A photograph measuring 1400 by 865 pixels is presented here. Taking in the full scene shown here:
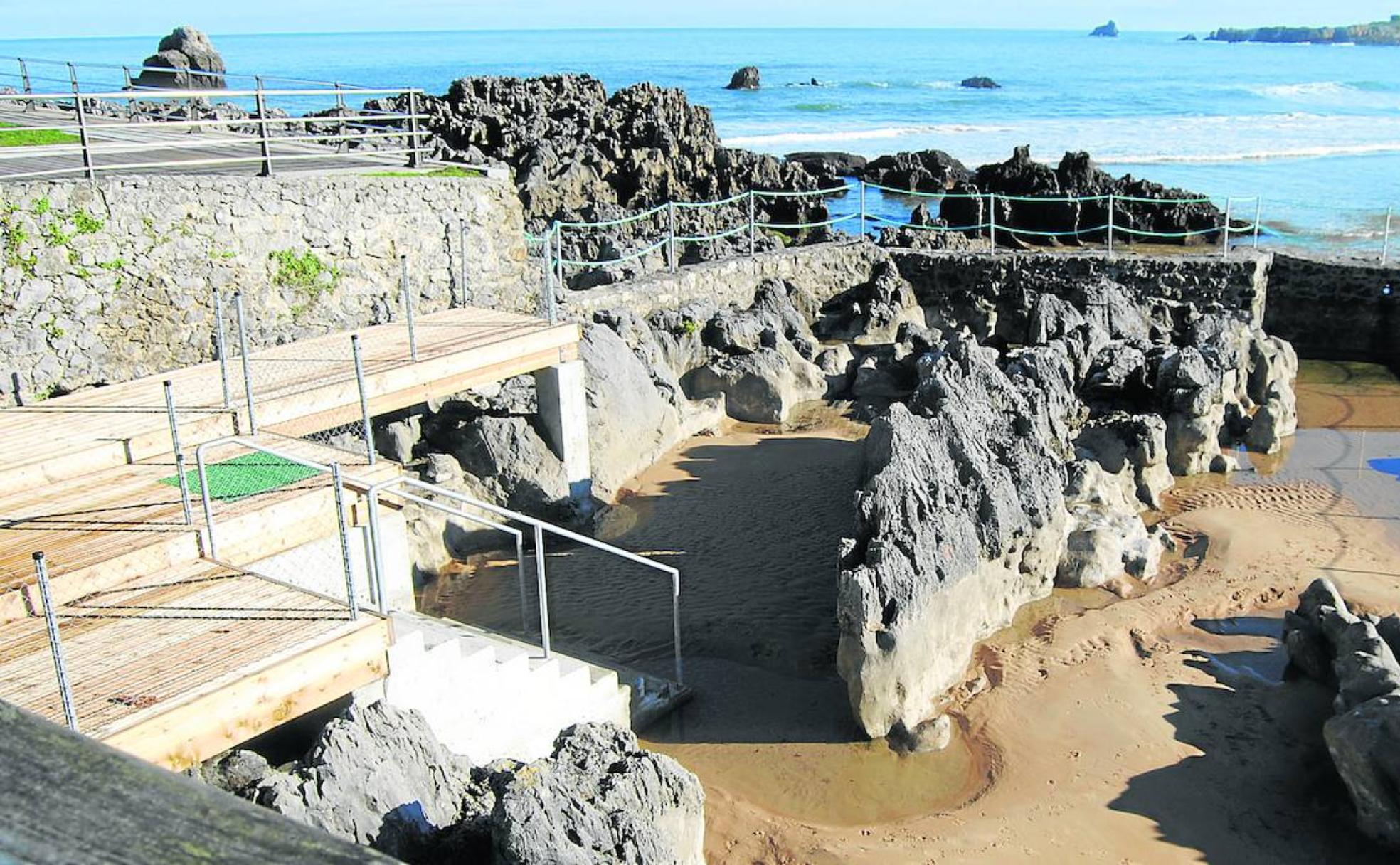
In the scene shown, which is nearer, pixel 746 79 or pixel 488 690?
pixel 488 690

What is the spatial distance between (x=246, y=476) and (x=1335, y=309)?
63.5ft

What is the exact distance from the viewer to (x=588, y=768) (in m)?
7.06

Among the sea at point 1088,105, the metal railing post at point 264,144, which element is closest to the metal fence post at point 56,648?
the metal railing post at point 264,144

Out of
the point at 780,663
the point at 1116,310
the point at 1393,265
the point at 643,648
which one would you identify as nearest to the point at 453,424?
the point at 643,648

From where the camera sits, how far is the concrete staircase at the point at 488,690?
25.9ft

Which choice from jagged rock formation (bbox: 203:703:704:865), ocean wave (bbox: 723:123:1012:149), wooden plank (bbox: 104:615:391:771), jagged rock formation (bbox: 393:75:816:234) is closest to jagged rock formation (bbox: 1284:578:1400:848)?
jagged rock formation (bbox: 203:703:704:865)

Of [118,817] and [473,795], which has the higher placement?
[118,817]

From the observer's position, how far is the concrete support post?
13.4m

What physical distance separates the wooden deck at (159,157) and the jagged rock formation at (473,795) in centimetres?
784

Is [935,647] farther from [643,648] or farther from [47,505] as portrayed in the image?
[47,505]

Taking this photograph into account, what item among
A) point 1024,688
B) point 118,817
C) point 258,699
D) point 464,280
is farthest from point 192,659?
point 464,280

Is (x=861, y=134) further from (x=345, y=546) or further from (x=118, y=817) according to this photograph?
(x=118, y=817)

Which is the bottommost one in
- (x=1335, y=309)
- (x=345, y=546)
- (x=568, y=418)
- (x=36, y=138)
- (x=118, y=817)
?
(x=1335, y=309)

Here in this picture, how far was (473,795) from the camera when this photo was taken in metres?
7.31
